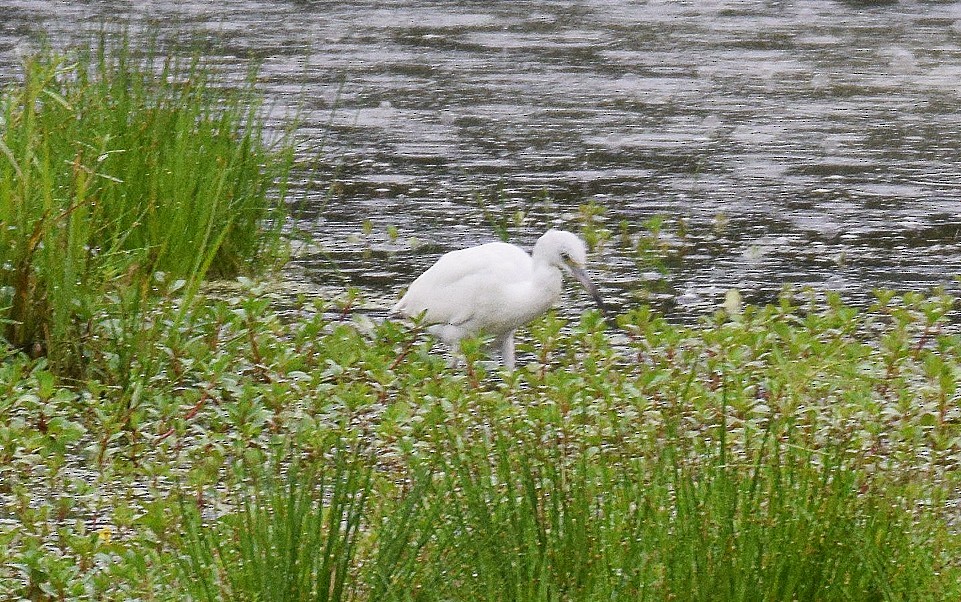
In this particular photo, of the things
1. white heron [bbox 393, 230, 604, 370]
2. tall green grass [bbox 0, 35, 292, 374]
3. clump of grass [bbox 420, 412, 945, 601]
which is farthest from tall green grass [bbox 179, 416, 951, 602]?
white heron [bbox 393, 230, 604, 370]

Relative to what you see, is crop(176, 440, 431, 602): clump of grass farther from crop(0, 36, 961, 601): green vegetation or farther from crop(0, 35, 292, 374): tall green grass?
crop(0, 35, 292, 374): tall green grass

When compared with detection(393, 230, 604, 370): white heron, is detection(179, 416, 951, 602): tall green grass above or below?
above

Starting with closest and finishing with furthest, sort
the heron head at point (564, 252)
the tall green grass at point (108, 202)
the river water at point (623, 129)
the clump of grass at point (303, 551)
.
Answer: the clump of grass at point (303, 551), the tall green grass at point (108, 202), the heron head at point (564, 252), the river water at point (623, 129)

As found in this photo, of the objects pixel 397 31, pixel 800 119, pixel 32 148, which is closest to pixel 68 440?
pixel 32 148

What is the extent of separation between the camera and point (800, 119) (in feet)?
34.3

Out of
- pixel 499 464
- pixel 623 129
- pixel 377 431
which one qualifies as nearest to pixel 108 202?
pixel 377 431

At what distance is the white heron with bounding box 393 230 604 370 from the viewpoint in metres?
5.42

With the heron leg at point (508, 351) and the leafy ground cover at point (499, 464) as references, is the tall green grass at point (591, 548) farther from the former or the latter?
the heron leg at point (508, 351)

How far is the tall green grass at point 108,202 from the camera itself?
478 centimetres

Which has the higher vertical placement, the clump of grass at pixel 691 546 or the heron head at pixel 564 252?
the clump of grass at pixel 691 546

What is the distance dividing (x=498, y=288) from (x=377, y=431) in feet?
4.13

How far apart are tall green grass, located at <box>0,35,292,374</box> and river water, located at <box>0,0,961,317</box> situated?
1.67 feet

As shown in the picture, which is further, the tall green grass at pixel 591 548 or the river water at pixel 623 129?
the river water at pixel 623 129

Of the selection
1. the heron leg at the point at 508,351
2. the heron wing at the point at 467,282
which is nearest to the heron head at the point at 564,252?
the heron wing at the point at 467,282
